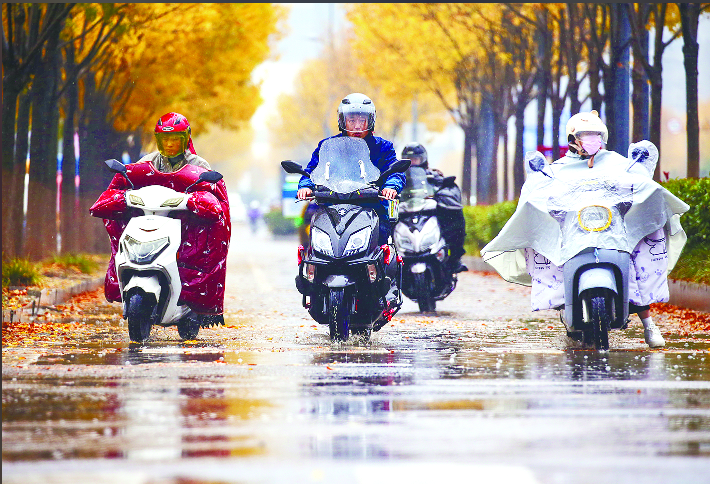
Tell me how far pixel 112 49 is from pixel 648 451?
20431mm

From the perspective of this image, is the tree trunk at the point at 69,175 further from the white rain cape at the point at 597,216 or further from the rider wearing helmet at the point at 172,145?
the white rain cape at the point at 597,216

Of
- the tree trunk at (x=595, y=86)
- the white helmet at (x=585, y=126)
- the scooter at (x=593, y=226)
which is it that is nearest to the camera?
the scooter at (x=593, y=226)

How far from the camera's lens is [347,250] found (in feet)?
33.6

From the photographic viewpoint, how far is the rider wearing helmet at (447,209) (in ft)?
47.7

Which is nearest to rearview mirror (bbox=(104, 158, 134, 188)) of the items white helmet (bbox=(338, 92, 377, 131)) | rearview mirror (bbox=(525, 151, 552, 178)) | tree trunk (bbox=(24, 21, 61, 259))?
white helmet (bbox=(338, 92, 377, 131))

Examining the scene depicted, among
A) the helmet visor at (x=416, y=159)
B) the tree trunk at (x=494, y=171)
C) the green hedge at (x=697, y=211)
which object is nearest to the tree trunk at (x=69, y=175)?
the helmet visor at (x=416, y=159)

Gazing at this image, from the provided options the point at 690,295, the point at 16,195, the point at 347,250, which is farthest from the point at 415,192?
the point at 16,195

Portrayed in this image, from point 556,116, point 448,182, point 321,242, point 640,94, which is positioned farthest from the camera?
point 556,116

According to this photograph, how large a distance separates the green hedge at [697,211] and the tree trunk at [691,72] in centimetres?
288

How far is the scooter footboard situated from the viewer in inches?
377

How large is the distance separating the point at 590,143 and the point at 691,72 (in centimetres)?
895

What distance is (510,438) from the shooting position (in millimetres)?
5828

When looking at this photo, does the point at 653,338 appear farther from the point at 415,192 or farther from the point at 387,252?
the point at 415,192

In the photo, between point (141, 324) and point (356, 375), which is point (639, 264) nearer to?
point (356, 375)
